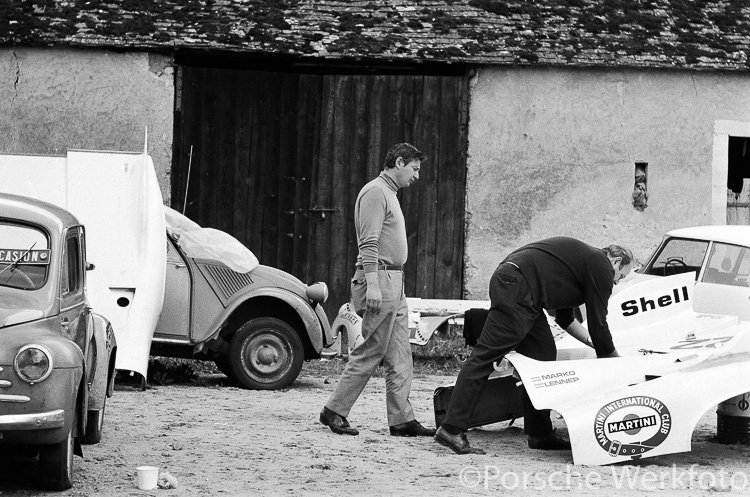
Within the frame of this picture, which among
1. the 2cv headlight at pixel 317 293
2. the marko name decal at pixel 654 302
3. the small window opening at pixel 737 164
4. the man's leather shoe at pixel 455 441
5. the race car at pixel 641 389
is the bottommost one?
the man's leather shoe at pixel 455 441

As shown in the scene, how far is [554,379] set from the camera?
295 inches

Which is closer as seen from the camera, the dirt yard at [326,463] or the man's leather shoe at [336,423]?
the dirt yard at [326,463]

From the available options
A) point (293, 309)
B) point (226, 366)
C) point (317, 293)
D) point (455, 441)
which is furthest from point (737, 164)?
point (455, 441)

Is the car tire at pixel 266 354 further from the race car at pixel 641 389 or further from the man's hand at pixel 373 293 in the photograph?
the race car at pixel 641 389

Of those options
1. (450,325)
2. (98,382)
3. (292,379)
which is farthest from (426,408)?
(450,325)

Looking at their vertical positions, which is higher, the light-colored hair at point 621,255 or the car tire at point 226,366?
the light-colored hair at point 621,255

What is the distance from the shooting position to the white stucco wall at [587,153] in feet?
49.3

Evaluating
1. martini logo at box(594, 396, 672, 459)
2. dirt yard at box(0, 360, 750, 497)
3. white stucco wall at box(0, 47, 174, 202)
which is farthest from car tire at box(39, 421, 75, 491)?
white stucco wall at box(0, 47, 174, 202)

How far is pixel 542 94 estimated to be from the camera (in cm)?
1507

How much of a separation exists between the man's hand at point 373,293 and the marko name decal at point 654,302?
2180 mm

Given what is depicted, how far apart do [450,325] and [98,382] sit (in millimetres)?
7672

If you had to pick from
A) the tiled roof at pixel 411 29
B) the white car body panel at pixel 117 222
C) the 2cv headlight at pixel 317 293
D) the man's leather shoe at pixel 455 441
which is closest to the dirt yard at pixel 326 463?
the man's leather shoe at pixel 455 441

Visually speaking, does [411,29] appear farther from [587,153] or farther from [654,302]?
[654,302]

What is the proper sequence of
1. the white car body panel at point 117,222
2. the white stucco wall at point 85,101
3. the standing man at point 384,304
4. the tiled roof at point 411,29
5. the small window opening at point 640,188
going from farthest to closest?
the small window opening at point 640,188, the white stucco wall at point 85,101, the tiled roof at point 411,29, the white car body panel at point 117,222, the standing man at point 384,304
